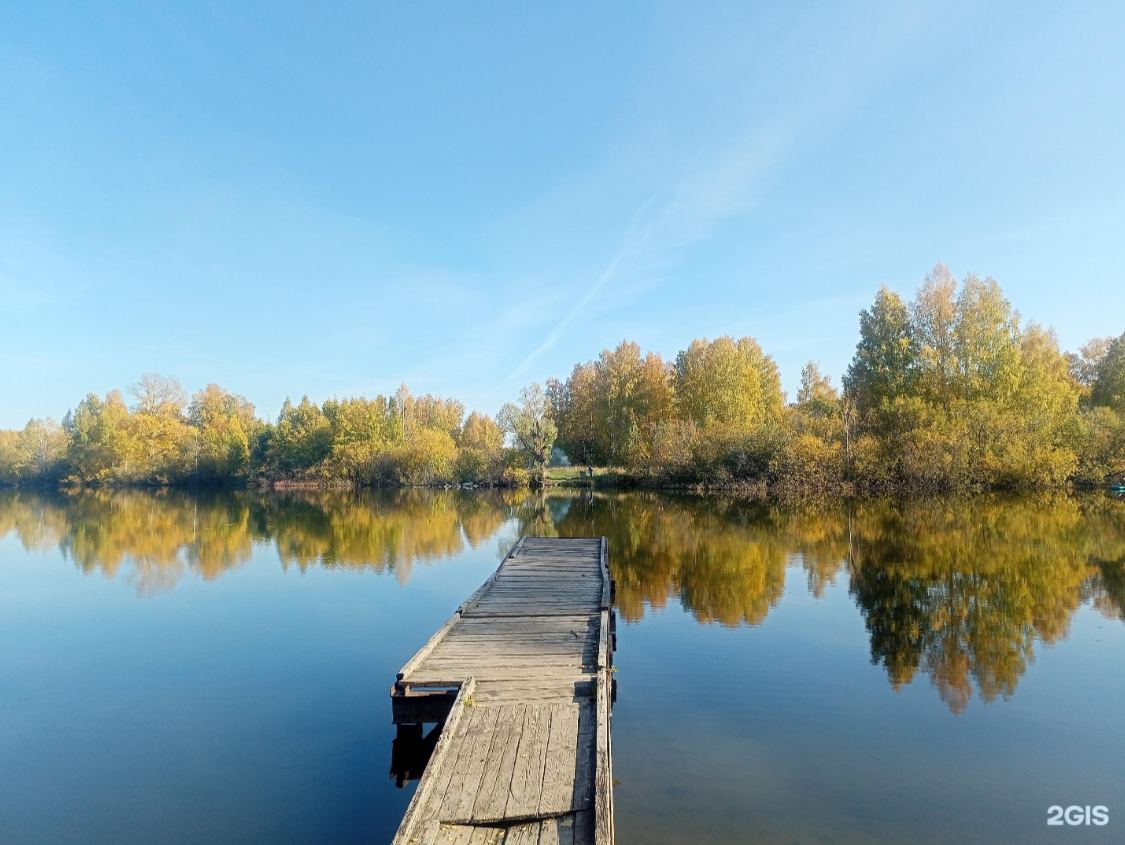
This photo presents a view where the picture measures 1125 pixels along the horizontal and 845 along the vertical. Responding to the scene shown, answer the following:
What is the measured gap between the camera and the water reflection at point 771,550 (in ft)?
37.2

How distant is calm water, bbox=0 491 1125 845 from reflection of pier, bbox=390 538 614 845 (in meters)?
0.84

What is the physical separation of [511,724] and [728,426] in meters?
41.6

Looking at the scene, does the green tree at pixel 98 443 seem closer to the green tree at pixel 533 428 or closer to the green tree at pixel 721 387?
the green tree at pixel 533 428

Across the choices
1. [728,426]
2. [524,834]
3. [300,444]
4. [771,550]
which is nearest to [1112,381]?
[728,426]

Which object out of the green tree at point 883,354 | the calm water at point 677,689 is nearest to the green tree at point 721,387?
the green tree at point 883,354

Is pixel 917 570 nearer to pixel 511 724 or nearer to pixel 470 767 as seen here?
pixel 511 724

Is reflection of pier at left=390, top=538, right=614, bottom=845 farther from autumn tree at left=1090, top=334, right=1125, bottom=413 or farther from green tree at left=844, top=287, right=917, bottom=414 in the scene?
autumn tree at left=1090, top=334, right=1125, bottom=413

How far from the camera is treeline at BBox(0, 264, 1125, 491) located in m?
37.8

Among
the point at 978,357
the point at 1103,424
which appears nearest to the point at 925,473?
the point at 978,357

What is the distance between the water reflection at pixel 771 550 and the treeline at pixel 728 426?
557 centimetres

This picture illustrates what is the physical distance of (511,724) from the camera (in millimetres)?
6047

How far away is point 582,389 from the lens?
208 feet

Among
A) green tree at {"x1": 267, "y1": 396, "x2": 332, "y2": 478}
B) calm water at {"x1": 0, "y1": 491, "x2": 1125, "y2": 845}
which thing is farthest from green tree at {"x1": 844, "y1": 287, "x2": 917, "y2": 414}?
green tree at {"x1": 267, "y1": 396, "x2": 332, "y2": 478}

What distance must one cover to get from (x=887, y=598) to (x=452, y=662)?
387 inches
